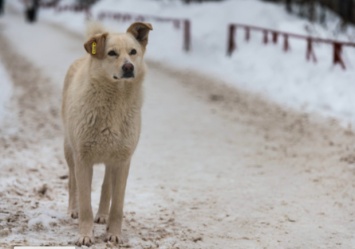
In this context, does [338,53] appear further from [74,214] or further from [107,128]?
[107,128]

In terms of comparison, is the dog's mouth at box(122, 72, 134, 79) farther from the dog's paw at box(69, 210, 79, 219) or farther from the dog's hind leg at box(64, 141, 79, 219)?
the dog's paw at box(69, 210, 79, 219)

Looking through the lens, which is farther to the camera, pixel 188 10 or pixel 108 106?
pixel 188 10

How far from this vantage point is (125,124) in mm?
5336

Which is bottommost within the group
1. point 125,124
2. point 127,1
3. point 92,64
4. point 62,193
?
point 127,1

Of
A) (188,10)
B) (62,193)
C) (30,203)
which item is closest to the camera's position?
(30,203)

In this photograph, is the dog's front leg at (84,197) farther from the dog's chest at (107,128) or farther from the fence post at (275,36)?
the fence post at (275,36)

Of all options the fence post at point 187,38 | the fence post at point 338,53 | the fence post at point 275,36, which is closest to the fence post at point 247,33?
the fence post at point 275,36

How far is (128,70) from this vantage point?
500 centimetres

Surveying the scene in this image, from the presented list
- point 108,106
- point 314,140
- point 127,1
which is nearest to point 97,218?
point 108,106

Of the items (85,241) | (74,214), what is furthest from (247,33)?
(85,241)

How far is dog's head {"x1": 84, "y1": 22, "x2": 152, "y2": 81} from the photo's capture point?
503cm

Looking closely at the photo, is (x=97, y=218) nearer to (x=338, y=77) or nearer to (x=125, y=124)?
(x=125, y=124)

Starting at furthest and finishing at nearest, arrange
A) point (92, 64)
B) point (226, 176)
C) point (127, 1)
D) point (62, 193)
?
1. point (127, 1)
2. point (226, 176)
3. point (62, 193)
4. point (92, 64)

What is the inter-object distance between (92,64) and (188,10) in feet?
76.3
